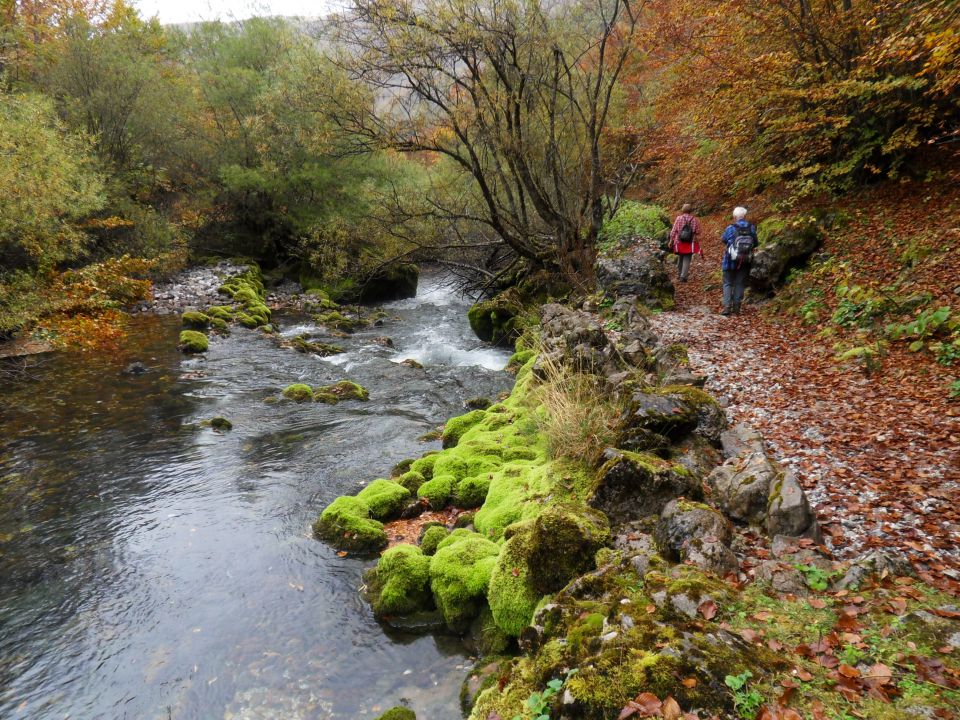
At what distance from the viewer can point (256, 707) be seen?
4895 mm

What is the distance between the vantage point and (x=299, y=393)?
13.4 m

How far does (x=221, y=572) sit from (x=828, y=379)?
28.0 feet

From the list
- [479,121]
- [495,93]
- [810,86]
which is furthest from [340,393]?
[810,86]

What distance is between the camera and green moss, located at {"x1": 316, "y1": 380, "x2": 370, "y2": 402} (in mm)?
13438

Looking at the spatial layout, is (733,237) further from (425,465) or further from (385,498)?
(385,498)

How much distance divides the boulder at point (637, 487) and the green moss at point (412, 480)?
3608 millimetres

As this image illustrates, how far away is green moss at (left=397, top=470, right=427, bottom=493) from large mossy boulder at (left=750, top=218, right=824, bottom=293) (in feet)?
27.5

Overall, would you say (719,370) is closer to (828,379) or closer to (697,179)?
(828,379)

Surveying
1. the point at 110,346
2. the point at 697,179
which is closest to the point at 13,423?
the point at 110,346

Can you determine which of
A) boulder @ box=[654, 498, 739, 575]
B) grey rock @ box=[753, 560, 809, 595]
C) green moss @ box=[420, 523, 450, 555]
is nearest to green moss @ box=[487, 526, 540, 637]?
boulder @ box=[654, 498, 739, 575]

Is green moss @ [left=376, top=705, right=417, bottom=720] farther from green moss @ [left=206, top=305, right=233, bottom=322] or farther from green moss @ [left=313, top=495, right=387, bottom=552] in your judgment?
green moss @ [left=206, top=305, right=233, bottom=322]

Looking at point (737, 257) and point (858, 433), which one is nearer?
point (858, 433)

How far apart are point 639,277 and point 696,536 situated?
10.3 m

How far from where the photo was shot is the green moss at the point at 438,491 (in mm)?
8062
